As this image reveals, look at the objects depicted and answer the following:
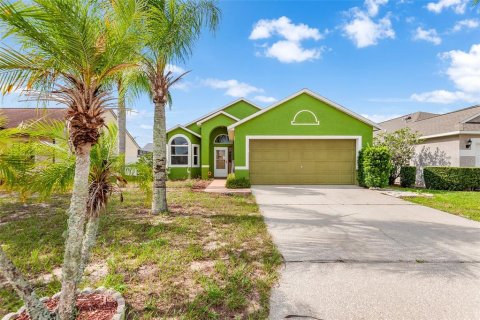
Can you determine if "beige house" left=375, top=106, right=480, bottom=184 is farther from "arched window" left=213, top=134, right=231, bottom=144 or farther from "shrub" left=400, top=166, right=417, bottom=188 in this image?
"arched window" left=213, top=134, right=231, bottom=144

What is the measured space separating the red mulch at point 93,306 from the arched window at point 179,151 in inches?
639

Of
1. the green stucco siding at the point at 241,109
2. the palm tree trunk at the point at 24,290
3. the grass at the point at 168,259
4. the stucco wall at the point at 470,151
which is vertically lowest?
the grass at the point at 168,259

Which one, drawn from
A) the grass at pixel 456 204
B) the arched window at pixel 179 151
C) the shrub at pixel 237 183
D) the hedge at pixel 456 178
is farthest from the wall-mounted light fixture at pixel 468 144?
the arched window at pixel 179 151

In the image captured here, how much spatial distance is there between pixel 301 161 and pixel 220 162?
758 cm

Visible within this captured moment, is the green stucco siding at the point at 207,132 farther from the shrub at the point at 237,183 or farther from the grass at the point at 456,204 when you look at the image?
the grass at the point at 456,204

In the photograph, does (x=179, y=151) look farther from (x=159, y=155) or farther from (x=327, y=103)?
(x=159, y=155)

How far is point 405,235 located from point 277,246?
3.30 m

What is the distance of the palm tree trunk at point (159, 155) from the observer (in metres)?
7.60

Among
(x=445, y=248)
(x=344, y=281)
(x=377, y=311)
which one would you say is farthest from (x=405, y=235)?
(x=377, y=311)

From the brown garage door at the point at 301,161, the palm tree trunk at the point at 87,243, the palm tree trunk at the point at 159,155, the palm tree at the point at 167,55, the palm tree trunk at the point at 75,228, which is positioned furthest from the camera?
the brown garage door at the point at 301,161

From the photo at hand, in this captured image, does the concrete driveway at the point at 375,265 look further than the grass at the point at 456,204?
No

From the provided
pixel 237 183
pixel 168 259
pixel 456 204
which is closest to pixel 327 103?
pixel 237 183

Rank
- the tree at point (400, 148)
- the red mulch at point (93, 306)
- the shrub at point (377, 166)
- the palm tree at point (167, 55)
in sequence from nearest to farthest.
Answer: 1. the red mulch at point (93, 306)
2. the palm tree at point (167, 55)
3. the shrub at point (377, 166)
4. the tree at point (400, 148)

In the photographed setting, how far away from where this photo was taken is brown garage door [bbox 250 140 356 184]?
572 inches
